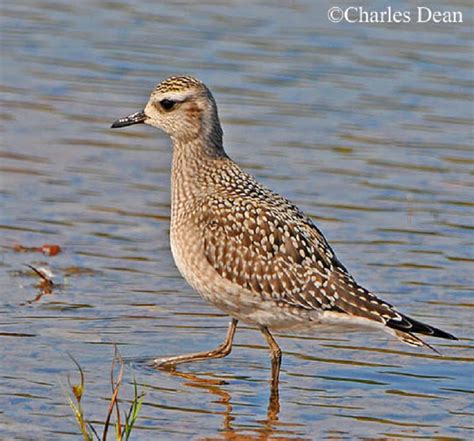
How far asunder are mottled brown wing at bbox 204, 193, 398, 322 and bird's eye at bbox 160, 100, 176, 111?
94 cm

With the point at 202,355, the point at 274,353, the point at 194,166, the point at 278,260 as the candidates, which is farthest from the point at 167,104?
the point at 274,353

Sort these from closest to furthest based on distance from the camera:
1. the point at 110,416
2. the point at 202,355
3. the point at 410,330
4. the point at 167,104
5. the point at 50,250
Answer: the point at 110,416 < the point at 410,330 < the point at 202,355 < the point at 167,104 < the point at 50,250

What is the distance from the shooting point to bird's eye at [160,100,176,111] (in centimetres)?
1056

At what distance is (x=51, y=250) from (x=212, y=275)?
9.21 ft

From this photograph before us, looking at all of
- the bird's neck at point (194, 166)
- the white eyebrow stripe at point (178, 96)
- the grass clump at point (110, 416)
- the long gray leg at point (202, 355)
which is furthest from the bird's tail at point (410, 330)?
the white eyebrow stripe at point (178, 96)

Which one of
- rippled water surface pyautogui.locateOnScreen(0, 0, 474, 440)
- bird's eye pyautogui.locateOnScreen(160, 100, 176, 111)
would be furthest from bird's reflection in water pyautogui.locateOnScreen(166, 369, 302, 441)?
bird's eye pyautogui.locateOnScreen(160, 100, 176, 111)

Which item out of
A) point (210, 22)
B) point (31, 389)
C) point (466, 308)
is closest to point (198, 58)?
point (210, 22)

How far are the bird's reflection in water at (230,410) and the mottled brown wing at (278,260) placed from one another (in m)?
0.62

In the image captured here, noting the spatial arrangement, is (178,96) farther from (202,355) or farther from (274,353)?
(274,353)

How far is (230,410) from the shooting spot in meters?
9.46

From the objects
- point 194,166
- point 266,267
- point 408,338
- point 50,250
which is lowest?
point 408,338

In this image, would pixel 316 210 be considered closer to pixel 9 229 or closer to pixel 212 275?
pixel 9 229

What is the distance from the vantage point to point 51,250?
486 inches

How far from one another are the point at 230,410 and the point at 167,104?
2327 mm
